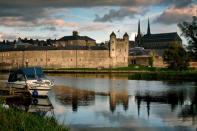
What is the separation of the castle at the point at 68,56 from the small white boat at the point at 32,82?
186 feet

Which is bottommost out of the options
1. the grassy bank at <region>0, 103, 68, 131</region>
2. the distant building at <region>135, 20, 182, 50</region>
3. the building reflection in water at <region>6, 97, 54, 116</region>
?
the building reflection in water at <region>6, 97, 54, 116</region>

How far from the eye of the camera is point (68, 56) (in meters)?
81.2

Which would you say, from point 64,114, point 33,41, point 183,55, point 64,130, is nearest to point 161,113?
point 64,114

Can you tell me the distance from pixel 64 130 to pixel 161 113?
6.94 metres

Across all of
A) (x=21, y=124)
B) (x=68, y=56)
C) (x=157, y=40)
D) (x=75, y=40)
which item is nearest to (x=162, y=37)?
(x=157, y=40)

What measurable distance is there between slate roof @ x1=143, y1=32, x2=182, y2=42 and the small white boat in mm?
103474

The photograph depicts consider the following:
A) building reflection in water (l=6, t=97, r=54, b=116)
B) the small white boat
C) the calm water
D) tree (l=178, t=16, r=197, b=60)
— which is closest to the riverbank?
the calm water

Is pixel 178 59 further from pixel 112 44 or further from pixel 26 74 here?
pixel 26 74

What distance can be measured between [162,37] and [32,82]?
360 ft

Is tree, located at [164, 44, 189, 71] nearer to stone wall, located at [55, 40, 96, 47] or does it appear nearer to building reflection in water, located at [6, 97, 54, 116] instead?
building reflection in water, located at [6, 97, 54, 116]

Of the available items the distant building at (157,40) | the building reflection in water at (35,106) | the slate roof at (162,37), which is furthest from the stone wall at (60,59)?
the building reflection in water at (35,106)

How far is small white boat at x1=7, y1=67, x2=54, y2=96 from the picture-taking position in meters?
20.9

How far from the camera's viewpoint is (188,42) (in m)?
40.1

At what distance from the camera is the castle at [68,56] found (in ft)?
264
